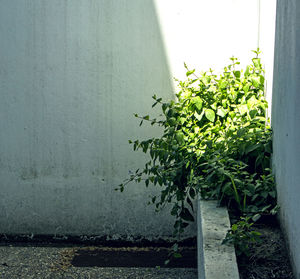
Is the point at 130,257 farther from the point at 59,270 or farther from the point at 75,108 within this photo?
the point at 75,108

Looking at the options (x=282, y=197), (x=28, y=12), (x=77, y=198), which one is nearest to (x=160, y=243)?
(x=77, y=198)

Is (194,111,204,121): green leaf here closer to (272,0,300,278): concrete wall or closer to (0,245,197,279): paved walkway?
(272,0,300,278): concrete wall

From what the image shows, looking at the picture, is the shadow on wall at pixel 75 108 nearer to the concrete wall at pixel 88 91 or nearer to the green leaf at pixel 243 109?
the concrete wall at pixel 88 91

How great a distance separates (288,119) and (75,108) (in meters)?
2.44

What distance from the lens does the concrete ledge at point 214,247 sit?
6.60 ft

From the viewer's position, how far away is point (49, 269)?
3768mm

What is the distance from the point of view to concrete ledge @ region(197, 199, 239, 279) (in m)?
2.01

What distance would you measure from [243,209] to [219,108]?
121 centimetres

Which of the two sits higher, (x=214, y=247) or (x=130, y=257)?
(x=214, y=247)

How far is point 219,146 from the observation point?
3.16 meters

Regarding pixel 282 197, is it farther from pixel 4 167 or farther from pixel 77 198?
pixel 4 167

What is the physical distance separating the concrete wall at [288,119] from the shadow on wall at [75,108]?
5.38ft

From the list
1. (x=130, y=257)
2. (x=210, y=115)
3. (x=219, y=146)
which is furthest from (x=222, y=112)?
(x=130, y=257)

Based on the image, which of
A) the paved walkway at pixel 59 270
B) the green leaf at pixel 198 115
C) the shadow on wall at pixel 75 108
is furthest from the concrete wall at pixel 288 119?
the shadow on wall at pixel 75 108
